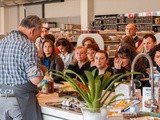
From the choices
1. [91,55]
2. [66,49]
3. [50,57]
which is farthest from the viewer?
[66,49]

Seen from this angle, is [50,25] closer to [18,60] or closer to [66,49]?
[66,49]

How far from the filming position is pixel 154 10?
45.2ft

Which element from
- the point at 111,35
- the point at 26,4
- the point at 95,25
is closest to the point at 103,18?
the point at 95,25

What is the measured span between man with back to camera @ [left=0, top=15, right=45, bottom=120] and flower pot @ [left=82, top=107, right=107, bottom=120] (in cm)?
70

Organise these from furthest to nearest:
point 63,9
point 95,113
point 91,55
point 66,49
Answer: point 63,9, point 66,49, point 91,55, point 95,113

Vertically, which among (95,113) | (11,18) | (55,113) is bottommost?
(55,113)

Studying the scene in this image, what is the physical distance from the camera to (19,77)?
285cm

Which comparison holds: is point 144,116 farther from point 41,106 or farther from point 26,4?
point 26,4

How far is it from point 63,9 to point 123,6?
4329 millimetres

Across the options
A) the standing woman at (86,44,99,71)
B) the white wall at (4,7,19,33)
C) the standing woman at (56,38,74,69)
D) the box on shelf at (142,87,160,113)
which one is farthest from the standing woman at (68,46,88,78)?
the white wall at (4,7,19,33)

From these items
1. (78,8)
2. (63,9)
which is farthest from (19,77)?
(63,9)

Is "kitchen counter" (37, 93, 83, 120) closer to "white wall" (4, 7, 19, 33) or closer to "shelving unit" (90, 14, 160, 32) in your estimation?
"shelving unit" (90, 14, 160, 32)

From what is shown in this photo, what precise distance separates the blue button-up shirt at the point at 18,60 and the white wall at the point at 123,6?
11519mm

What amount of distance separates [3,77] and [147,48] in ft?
10.6
